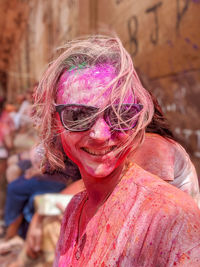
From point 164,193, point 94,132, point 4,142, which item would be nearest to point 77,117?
point 94,132

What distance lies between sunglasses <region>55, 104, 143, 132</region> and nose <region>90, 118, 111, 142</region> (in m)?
0.01

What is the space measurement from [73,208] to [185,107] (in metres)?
2.89

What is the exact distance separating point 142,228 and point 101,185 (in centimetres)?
23

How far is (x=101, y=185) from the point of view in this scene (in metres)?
0.99

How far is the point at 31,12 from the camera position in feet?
41.9

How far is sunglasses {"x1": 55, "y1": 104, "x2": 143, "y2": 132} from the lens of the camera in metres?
0.88

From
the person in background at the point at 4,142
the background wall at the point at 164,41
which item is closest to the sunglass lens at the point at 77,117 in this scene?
the background wall at the point at 164,41

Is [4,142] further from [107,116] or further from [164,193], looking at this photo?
[164,193]

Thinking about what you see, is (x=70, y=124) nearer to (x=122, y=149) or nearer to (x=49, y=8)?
(x=122, y=149)

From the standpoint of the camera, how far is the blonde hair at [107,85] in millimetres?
891

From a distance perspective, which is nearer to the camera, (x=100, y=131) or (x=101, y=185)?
(x=100, y=131)

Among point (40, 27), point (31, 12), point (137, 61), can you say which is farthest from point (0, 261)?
point (31, 12)

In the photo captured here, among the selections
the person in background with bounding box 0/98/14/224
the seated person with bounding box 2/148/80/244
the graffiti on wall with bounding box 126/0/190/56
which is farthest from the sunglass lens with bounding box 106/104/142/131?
the person in background with bounding box 0/98/14/224

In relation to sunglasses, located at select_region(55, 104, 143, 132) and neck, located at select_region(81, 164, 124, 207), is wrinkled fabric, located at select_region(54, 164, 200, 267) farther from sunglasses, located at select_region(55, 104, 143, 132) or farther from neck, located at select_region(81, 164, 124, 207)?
sunglasses, located at select_region(55, 104, 143, 132)
